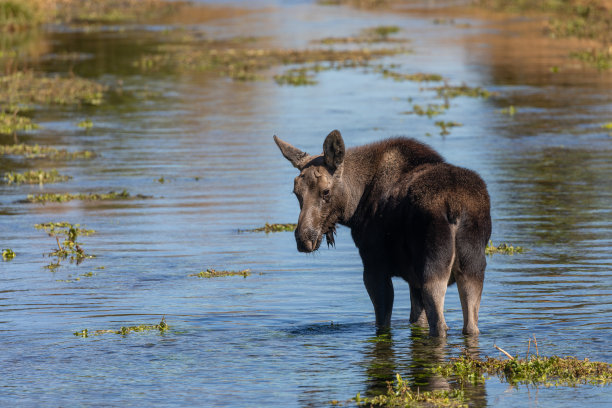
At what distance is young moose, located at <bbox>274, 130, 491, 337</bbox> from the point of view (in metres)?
9.29

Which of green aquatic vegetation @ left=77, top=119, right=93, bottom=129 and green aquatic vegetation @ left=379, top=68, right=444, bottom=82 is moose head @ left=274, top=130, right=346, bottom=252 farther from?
green aquatic vegetation @ left=379, top=68, right=444, bottom=82

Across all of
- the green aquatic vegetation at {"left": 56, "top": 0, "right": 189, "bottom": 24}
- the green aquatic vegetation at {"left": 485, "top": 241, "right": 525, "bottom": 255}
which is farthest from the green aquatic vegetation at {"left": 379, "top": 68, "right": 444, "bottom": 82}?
the green aquatic vegetation at {"left": 56, "top": 0, "right": 189, "bottom": 24}

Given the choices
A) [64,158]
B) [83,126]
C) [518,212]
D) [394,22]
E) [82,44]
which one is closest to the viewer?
[518,212]

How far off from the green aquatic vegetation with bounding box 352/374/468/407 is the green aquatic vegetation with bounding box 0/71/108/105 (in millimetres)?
23883

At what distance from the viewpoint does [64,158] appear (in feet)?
74.4

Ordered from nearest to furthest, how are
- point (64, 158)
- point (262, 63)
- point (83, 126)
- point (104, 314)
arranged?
point (104, 314), point (64, 158), point (83, 126), point (262, 63)

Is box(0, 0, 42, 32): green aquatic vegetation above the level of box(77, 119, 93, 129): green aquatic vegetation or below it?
above

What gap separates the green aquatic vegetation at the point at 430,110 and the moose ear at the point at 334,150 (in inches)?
673

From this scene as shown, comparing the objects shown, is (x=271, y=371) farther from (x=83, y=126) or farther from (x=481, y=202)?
(x=83, y=126)

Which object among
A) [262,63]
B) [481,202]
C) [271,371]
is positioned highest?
[262,63]

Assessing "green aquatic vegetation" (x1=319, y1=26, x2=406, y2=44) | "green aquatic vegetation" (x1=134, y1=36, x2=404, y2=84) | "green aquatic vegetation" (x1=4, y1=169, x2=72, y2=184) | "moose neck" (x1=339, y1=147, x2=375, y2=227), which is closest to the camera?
"moose neck" (x1=339, y1=147, x2=375, y2=227)

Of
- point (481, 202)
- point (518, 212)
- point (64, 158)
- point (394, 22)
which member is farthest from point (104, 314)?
point (394, 22)

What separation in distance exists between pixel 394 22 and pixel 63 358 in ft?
161

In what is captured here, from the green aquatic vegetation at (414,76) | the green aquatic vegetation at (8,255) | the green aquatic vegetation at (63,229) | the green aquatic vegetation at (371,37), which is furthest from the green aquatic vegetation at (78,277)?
the green aquatic vegetation at (371,37)
